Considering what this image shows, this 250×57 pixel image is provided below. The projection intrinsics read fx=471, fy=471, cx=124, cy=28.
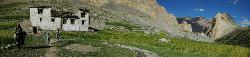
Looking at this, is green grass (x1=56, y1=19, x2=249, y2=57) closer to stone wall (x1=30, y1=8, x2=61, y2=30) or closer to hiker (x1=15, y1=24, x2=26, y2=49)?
stone wall (x1=30, y1=8, x2=61, y2=30)

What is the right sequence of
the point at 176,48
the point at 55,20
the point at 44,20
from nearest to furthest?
the point at 176,48, the point at 44,20, the point at 55,20

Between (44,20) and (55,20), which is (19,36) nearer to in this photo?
(44,20)

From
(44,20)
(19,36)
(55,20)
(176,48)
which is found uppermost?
(19,36)

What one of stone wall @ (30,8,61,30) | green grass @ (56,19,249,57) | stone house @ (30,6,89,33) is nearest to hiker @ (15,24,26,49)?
green grass @ (56,19,249,57)

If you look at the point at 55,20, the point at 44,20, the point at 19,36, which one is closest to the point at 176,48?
the point at 55,20

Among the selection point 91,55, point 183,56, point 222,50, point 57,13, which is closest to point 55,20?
point 57,13

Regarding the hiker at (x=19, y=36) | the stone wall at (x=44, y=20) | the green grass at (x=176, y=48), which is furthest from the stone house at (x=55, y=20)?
the hiker at (x=19, y=36)

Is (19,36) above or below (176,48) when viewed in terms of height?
above

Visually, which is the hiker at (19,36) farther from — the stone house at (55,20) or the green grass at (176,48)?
the stone house at (55,20)
